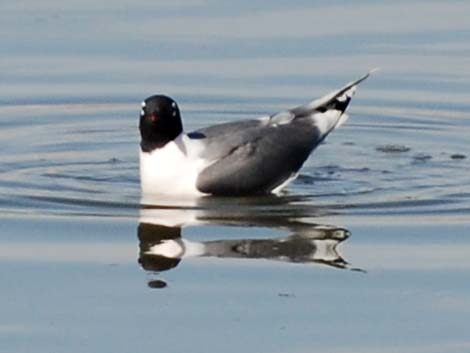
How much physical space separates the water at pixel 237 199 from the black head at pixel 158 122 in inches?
14.2

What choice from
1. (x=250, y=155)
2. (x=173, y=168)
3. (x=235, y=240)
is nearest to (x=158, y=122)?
(x=173, y=168)

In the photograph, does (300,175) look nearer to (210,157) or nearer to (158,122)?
(210,157)

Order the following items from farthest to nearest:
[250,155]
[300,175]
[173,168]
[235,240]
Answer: [300,175] → [250,155] → [173,168] → [235,240]

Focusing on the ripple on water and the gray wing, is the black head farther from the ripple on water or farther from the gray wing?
the ripple on water

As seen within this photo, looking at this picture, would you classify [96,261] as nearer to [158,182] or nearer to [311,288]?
[311,288]

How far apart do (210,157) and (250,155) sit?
286 mm

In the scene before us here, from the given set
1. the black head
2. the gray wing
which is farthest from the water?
the black head

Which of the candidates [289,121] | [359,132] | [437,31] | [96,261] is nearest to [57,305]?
[96,261]

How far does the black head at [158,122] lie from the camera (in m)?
12.3

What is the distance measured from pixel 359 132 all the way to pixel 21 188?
3195 mm

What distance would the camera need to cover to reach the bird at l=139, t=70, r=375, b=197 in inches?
481

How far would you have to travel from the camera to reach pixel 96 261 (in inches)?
403

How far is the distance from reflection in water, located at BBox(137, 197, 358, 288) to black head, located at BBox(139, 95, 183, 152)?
0.63 metres

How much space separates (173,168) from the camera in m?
12.3
